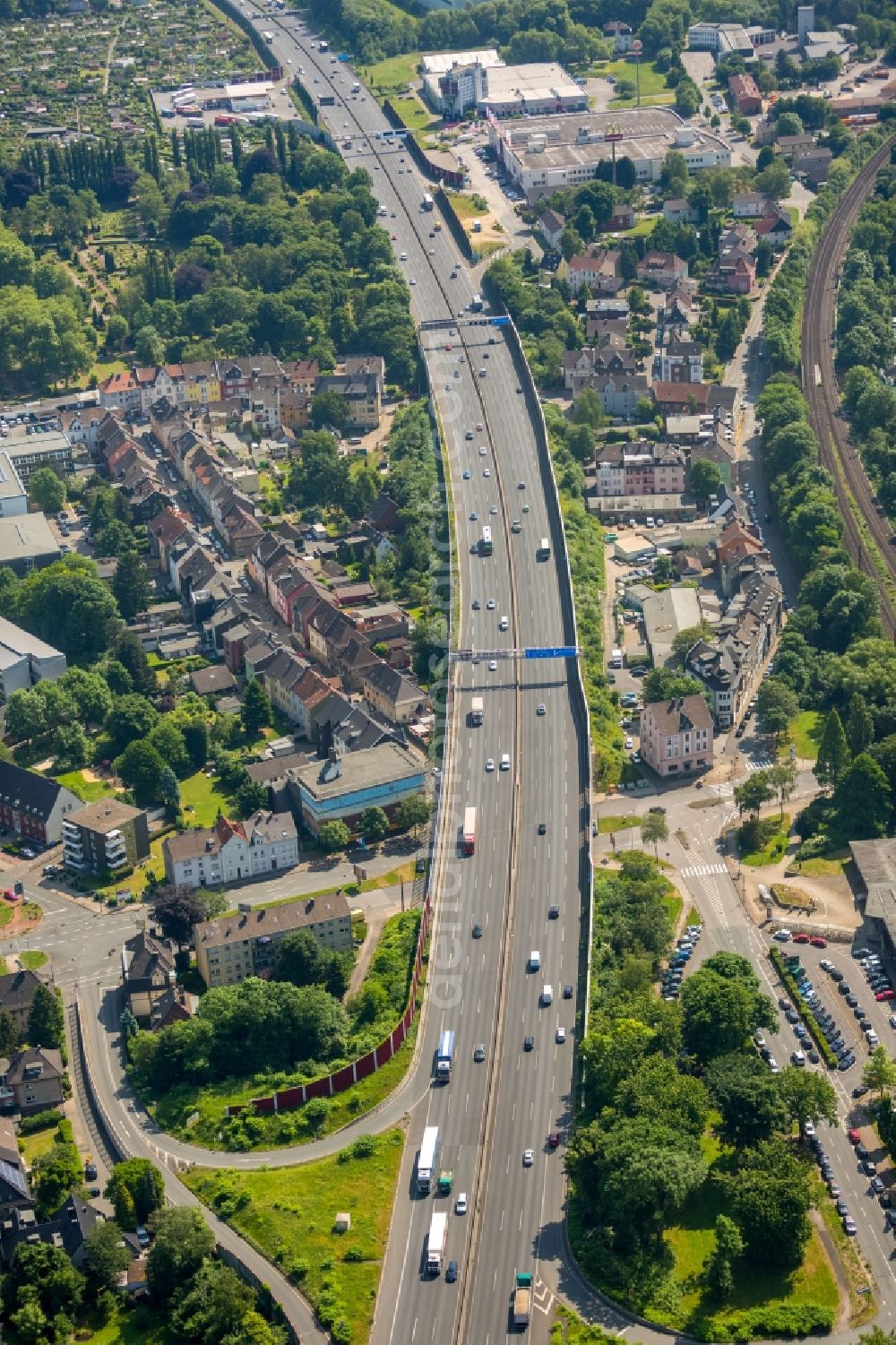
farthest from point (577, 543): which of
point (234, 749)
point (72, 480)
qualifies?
point (72, 480)

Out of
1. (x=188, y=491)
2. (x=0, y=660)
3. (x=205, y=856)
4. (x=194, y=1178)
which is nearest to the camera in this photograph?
(x=194, y=1178)

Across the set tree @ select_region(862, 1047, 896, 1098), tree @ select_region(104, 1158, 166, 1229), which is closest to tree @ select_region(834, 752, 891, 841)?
tree @ select_region(862, 1047, 896, 1098)

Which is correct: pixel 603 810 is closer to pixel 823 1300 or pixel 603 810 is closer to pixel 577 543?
pixel 577 543

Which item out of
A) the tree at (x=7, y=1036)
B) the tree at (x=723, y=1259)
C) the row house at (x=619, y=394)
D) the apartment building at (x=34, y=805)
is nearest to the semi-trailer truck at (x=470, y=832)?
the apartment building at (x=34, y=805)

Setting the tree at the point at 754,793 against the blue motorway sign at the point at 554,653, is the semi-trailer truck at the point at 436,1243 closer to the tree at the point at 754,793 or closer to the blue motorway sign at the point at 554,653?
the tree at the point at 754,793

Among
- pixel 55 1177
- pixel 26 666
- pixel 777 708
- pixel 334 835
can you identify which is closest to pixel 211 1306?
pixel 55 1177

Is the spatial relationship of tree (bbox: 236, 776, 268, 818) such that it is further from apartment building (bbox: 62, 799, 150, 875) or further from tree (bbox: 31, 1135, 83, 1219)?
tree (bbox: 31, 1135, 83, 1219)

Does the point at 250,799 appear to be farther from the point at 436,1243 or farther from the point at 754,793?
the point at 436,1243
